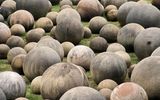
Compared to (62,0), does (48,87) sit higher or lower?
higher

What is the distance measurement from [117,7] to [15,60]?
500cm

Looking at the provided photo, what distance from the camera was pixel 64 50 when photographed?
9789mm

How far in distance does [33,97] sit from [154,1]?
647 cm

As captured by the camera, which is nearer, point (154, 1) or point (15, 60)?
point (15, 60)

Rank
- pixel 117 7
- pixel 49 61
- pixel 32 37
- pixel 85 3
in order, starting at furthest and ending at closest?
pixel 117 7
pixel 85 3
pixel 32 37
pixel 49 61

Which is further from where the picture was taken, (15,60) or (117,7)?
(117,7)

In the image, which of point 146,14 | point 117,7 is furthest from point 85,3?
point 146,14

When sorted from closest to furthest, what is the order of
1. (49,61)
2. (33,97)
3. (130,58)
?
(33,97), (49,61), (130,58)

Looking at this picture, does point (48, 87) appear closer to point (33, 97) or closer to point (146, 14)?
point (33, 97)

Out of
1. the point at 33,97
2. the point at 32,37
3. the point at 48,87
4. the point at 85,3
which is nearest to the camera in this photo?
the point at 48,87

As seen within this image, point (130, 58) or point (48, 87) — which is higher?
point (48, 87)

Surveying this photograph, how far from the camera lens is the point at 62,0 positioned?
14039 mm

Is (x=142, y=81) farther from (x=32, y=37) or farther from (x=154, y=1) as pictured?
(x=154, y=1)

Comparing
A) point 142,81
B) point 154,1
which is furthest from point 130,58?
point 154,1
